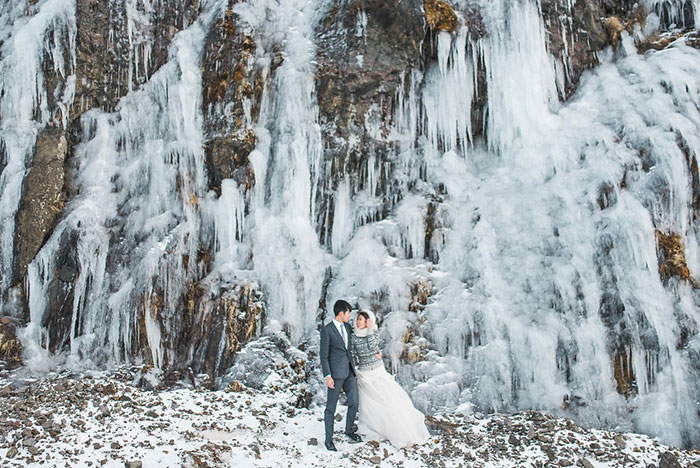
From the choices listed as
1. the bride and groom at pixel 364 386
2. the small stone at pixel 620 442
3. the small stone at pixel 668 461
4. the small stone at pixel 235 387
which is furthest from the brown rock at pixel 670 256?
the small stone at pixel 235 387

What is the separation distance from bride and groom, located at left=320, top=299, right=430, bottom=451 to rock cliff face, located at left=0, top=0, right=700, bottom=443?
1.94m

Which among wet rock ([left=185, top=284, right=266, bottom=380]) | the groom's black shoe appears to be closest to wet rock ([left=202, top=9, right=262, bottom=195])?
wet rock ([left=185, top=284, right=266, bottom=380])

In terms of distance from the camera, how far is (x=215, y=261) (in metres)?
8.95

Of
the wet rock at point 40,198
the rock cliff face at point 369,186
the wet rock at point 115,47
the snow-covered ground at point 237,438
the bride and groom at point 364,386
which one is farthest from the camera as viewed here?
the wet rock at point 115,47

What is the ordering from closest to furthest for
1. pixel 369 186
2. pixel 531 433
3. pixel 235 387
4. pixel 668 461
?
pixel 668 461
pixel 531 433
pixel 235 387
pixel 369 186

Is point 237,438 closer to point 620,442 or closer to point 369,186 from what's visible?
point 620,442

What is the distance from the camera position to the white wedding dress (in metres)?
5.48

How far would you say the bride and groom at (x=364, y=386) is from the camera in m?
5.36

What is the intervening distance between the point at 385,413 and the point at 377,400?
6.1 inches

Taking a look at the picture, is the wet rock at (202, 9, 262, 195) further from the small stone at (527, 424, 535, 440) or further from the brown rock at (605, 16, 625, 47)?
the brown rock at (605, 16, 625, 47)

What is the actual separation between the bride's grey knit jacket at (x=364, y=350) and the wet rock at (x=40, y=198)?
616 centimetres

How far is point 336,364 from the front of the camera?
5.34 meters

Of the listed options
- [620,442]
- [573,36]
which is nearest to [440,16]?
[573,36]

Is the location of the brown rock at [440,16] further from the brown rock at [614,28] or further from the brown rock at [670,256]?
the brown rock at [670,256]
